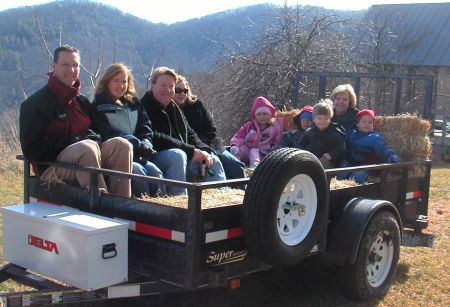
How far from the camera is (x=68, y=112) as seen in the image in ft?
13.7

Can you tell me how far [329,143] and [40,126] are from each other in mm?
2821

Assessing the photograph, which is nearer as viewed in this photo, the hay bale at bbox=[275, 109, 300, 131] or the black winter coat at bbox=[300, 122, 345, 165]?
the black winter coat at bbox=[300, 122, 345, 165]

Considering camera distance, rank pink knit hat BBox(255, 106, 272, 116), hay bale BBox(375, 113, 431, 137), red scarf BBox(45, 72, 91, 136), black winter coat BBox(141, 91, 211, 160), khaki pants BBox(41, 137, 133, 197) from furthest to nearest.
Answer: pink knit hat BBox(255, 106, 272, 116), hay bale BBox(375, 113, 431, 137), black winter coat BBox(141, 91, 211, 160), red scarf BBox(45, 72, 91, 136), khaki pants BBox(41, 137, 133, 197)

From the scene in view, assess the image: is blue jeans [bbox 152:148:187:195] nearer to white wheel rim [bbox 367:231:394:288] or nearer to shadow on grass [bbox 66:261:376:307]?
shadow on grass [bbox 66:261:376:307]

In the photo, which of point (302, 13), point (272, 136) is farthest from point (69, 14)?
point (272, 136)

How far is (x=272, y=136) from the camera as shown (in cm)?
638

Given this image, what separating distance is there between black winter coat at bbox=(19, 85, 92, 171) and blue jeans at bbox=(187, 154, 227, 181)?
120cm

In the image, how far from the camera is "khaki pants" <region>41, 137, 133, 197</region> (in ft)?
12.5

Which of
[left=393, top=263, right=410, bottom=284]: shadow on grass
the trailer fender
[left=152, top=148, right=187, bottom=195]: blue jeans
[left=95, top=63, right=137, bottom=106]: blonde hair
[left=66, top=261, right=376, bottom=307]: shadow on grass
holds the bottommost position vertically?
[left=393, top=263, right=410, bottom=284]: shadow on grass

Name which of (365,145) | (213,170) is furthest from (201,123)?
(365,145)

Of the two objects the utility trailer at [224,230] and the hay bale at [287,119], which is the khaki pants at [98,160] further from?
the hay bale at [287,119]

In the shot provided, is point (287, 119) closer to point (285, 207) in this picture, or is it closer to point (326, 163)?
point (326, 163)

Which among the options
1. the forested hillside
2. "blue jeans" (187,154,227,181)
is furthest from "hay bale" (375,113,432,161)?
the forested hillside

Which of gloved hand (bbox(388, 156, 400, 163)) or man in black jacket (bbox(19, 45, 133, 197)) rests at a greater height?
man in black jacket (bbox(19, 45, 133, 197))
